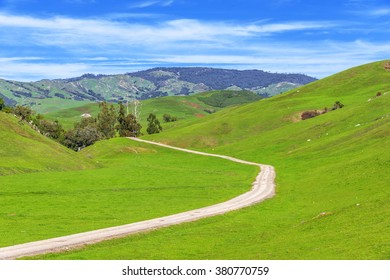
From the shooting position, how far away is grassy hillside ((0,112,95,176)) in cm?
10594

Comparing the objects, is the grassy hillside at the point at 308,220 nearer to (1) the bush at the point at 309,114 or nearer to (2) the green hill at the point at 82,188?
(2) the green hill at the point at 82,188

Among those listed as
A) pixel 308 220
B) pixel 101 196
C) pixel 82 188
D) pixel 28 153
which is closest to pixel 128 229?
pixel 308 220

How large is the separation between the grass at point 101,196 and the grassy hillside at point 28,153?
1035cm

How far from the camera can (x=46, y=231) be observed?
173ft

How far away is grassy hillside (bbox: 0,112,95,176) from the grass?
10346 millimetres

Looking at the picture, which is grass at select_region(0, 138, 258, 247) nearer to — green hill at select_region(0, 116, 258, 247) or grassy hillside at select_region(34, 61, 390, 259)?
green hill at select_region(0, 116, 258, 247)

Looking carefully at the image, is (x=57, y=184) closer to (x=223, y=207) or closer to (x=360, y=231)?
(x=223, y=207)

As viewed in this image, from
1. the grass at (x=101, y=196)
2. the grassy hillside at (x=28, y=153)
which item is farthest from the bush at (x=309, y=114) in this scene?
the grassy hillside at (x=28, y=153)

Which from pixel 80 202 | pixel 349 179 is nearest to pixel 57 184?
pixel 80 202

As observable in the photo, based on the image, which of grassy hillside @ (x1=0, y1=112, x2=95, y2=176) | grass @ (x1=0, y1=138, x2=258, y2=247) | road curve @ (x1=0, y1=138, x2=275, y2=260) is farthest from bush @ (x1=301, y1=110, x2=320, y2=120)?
road curve @ (x1=0, y1=138, x2=275, y2=260)

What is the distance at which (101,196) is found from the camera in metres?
79.1

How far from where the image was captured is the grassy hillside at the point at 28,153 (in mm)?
105938
